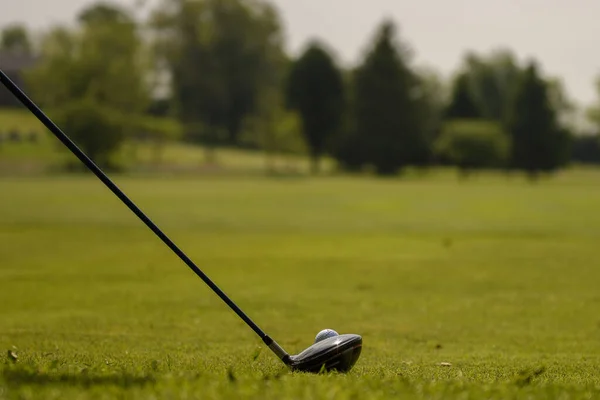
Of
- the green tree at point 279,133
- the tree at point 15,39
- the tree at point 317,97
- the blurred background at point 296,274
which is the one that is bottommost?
the blurred background at point 296,274

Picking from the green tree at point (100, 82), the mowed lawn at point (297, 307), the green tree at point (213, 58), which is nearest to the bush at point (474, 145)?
the green tree at point (100, 82)

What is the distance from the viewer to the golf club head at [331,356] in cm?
612

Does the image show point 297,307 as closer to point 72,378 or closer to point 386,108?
point 72,378

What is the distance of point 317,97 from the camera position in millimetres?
105375

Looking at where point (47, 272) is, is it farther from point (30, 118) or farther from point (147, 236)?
point (30, 118)

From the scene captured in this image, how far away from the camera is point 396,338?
9.19 metres

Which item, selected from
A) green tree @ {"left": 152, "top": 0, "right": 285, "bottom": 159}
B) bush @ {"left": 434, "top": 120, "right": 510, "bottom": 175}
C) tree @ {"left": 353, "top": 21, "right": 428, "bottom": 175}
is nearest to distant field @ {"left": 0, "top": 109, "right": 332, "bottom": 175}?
tree @ {"left": 353, "top": 21, "right": 428, "bottom": 175}

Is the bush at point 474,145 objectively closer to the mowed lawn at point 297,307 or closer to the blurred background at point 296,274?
the blurred background at point 296,274

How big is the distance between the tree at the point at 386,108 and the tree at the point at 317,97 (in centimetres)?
830

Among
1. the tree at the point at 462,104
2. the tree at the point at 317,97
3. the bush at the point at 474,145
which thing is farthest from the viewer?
the tree at the point at 462,104

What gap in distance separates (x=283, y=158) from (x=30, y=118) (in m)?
33.6

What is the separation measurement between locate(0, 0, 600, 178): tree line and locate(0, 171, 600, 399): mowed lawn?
66.9m

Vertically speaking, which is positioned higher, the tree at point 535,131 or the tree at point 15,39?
the tree at point 15,39

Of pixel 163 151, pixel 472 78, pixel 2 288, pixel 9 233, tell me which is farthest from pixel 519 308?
pixel 472 78
